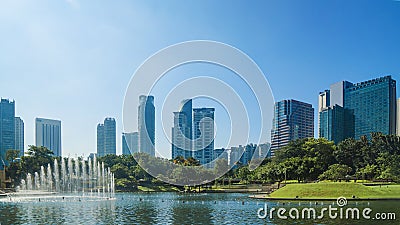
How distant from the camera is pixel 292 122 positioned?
31.0 m

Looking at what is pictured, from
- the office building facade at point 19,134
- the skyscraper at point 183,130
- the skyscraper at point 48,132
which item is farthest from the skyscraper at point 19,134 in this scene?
the skyscraper at point 183,130

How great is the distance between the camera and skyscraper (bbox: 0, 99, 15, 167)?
36.3 m

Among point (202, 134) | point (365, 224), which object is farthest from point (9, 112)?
point (365, 224)

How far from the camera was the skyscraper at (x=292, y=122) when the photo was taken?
28.8 meters

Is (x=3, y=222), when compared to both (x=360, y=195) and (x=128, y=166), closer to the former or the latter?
(x=360, y=195)

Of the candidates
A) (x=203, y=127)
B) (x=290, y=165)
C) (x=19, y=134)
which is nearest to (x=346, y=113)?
(x=290, y=165)

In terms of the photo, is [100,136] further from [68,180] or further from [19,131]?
[68,180]

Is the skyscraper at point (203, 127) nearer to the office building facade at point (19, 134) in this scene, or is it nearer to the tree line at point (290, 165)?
the tree line at point (290, 165)

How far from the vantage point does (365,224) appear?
7.70 m

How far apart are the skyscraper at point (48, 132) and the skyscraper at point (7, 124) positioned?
160 inches

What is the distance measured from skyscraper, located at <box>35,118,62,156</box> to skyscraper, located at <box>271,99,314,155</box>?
2061cm

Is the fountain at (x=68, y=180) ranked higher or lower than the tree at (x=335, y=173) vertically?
lower

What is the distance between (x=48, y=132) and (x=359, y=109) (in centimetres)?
2723

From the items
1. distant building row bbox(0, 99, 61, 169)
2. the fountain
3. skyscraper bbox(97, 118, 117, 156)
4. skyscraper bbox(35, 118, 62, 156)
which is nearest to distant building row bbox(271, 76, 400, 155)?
the fountain
